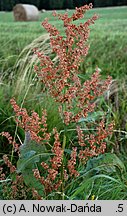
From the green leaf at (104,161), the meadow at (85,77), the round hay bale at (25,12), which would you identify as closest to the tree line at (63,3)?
the meadow at (85,77)

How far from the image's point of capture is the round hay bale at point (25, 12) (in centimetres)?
470

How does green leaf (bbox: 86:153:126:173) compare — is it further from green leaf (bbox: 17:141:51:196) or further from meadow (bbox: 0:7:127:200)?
green leaf (bbox: 17:141:51:196)

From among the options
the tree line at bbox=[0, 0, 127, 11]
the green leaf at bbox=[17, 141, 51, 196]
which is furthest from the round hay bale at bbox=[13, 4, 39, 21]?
the green leaf at bbox=[17, 141, 51, 196]

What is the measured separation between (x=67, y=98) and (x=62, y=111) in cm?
6

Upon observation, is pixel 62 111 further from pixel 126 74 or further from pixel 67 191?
pixel 126 74

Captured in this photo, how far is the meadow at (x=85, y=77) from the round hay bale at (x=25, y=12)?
0.75 ft

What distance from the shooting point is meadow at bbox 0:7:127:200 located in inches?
62.6

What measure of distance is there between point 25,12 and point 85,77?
3.59 meters

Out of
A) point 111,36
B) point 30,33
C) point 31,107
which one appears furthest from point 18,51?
point 31,107

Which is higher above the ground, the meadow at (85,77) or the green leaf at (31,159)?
the green leaf at (31,159)

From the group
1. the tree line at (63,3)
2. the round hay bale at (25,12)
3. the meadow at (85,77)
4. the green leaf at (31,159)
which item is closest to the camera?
the green leaf at (31,159)

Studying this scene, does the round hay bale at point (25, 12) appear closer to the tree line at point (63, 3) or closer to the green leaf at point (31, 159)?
the tree line at point (63, 3)

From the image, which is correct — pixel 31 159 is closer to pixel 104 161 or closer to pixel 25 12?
pixel 104 161

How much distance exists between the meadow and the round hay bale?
0.75ft
